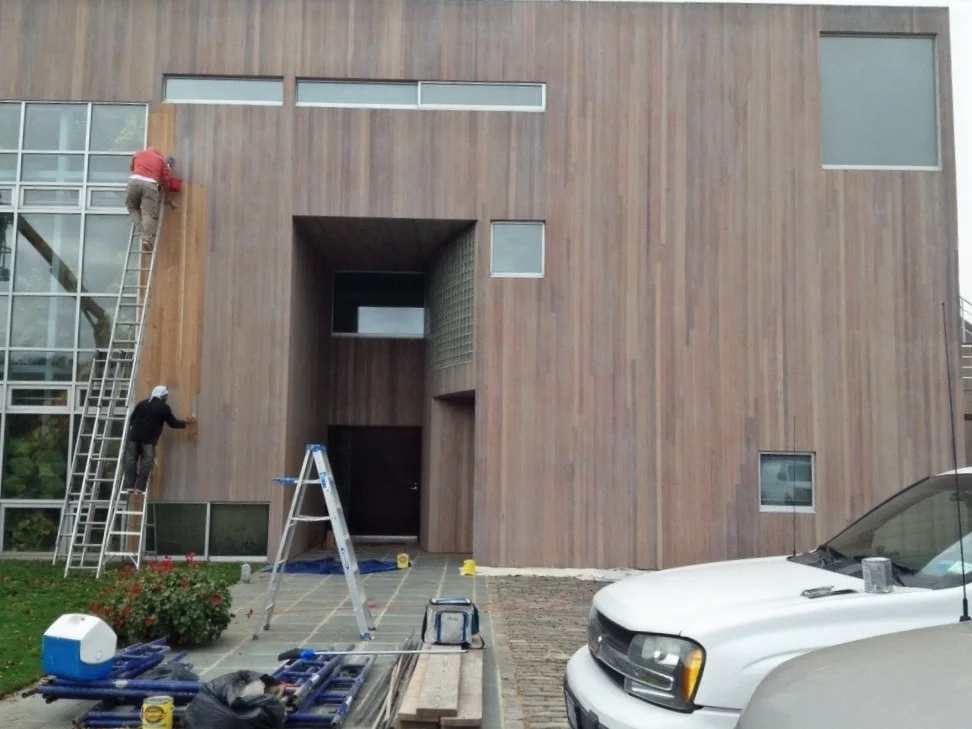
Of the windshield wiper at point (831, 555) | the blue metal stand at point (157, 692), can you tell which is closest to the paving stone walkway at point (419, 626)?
the blue metal stand at point (157, 692)

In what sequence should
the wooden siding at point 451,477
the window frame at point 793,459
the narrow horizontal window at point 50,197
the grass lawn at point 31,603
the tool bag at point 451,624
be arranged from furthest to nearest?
the wooden siding at point 451,477 < the narrow horizontal window at point 50,197 < the window frame at point 793,459 < the tool bag at point 451,624 < the grass lawn at point 31,603

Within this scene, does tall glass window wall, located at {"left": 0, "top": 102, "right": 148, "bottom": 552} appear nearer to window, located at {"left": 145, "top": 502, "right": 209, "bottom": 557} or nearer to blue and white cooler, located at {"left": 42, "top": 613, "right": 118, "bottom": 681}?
window, located at {"left": 145, "top": 502, "right": 209, "bottom": 557}

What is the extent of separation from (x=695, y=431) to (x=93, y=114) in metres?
9.55

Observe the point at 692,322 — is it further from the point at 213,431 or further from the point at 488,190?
the point at 213,431

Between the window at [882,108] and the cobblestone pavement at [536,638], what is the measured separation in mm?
7222

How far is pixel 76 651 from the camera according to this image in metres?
5.25

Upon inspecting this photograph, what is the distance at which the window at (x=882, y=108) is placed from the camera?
41.7 ft

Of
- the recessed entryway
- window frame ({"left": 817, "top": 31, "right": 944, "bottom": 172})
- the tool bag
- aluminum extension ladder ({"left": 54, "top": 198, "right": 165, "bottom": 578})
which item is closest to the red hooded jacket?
aluminum extension ladder ({"left": 54, "top": 198, "right": 165, "bottom": 578})

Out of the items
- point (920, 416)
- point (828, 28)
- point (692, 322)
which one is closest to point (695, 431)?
point (692, 322)

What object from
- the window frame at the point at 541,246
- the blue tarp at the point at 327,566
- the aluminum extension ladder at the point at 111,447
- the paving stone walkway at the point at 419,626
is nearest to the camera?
the paving stone walkway at the point at 419,626

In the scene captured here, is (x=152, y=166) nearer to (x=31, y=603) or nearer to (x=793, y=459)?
(x=31, y=603)

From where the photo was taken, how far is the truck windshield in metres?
3.84

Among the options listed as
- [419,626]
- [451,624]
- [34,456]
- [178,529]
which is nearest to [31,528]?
[34,456]

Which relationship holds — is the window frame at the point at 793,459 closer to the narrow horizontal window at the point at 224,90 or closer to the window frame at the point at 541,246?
the window frame at the point at 541,246
